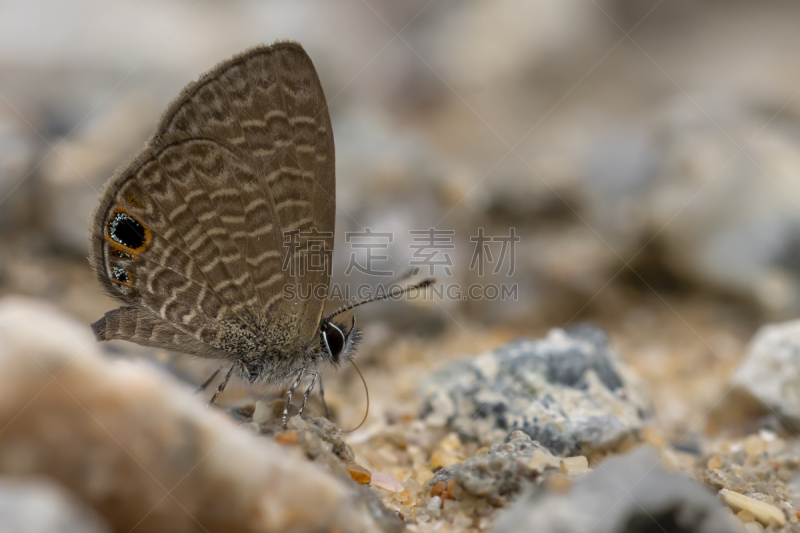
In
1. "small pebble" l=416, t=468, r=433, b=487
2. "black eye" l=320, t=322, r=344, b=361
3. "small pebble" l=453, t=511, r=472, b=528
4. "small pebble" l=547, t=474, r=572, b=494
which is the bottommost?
"small pebble" l=416, t=468, r=433, b=487

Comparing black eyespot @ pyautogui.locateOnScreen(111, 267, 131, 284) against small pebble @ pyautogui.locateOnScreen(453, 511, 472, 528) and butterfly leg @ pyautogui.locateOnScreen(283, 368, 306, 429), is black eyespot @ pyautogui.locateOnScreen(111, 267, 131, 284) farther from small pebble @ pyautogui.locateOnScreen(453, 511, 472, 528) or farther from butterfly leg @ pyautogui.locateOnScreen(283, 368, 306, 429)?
small pebble @ pyautogui.locateOnScreen(453, 511, 472, 528)

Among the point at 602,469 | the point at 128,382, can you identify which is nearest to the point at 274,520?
the point at 128,382

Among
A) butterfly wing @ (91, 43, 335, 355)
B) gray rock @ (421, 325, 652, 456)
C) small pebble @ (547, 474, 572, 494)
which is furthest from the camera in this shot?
gray rock @ (421, 325, 652, 456)

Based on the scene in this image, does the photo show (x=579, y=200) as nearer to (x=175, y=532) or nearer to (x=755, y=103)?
(x=755, y=103)

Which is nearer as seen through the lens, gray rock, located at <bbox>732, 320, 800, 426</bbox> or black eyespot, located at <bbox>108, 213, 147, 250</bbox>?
black eyespot, located at <bbox>108, 213, 147, 250</bbox>


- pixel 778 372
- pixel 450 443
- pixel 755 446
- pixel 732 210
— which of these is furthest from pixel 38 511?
pixel 732 210

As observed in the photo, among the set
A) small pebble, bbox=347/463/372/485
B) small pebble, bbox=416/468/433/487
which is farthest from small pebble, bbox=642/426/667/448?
small pebble, bbox=347/463/372/485
